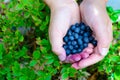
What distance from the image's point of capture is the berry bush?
1468 millimetres

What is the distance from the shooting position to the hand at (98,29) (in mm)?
1485

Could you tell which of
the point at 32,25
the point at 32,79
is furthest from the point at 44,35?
the point at 32,79

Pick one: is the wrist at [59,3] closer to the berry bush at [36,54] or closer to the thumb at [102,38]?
the berry bush at [36,54]

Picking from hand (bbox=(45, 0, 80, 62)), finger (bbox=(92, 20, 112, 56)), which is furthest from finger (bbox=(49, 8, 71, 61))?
finger (bbox=(92, 20, 112, 56))

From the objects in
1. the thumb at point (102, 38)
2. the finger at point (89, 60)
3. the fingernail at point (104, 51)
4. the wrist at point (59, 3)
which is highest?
the wrist at point (59, 3)

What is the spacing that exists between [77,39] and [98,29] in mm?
104

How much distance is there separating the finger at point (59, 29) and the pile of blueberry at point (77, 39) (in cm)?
2

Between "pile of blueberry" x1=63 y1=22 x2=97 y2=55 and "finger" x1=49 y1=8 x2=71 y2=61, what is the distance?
2cm

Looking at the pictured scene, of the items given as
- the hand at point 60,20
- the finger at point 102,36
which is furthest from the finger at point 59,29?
the finger at point 102,36

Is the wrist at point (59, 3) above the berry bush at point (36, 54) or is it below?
above

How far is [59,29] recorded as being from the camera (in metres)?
1.52

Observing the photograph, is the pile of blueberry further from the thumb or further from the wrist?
the wrist

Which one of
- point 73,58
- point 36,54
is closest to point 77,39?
point 73,58

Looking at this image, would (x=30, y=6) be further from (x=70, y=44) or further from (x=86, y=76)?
→ (x=86, y=76)
